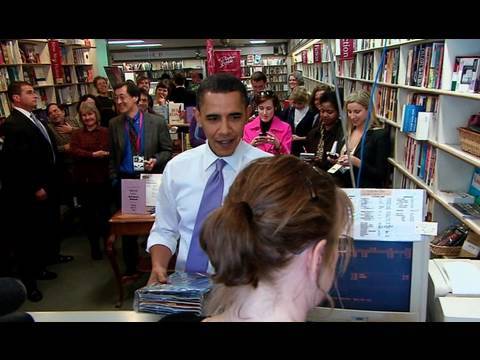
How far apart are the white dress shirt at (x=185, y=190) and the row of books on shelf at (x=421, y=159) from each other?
6.24ft

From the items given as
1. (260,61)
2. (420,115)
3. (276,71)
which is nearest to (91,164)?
(420,115)

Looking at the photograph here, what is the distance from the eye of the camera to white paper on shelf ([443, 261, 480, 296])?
3.69 feet

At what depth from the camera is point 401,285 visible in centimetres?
108

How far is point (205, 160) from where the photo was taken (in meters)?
1.63

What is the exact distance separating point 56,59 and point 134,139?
11.8ft

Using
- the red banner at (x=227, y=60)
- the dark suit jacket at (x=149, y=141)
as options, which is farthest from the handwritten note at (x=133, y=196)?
the red banner at (x=227, y=60)

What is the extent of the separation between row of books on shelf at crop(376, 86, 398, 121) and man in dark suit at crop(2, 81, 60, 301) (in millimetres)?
3114

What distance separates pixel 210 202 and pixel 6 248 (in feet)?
9.38

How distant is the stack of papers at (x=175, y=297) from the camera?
1.07 meters

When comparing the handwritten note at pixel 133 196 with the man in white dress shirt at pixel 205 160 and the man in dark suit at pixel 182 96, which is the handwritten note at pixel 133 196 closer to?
the man in white dress shirt at pixel 205 160

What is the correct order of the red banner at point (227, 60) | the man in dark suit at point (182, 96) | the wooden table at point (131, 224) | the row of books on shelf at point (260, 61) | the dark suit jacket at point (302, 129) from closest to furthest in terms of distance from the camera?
the wooden table at point (131, 224)
the dark suit jacket at point (302, 129)
the red banner at point (227, 60)
the man in dark suit at point (182, 96)
the row of books on shelf at point (260, 61)

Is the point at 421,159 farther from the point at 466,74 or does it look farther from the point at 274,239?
the point at 274,239
